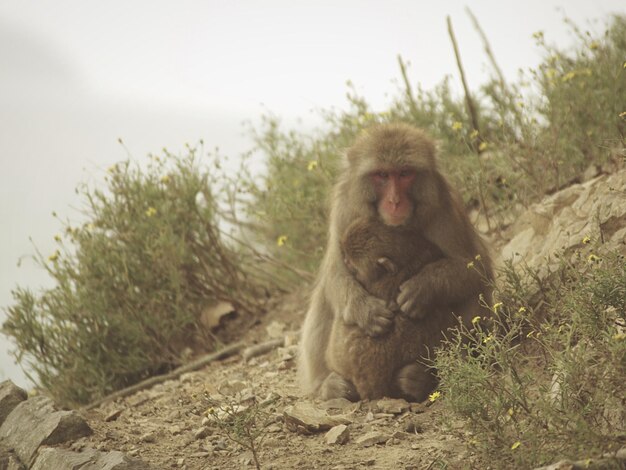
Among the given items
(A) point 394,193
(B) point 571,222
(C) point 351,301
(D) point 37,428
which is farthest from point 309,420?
(B) point 571,222

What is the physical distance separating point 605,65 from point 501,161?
4.04ft

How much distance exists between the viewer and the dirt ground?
430 centimetres

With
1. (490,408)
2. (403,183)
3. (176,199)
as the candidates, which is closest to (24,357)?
(176,199)

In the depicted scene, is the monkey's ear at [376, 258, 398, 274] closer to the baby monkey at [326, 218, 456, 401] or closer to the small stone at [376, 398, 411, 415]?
the baby monkey at [326, 218, 456, 401]

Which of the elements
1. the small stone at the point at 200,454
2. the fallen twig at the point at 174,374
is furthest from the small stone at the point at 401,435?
the fallen twig at the point at 174,374

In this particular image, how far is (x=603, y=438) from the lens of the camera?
3479 mm

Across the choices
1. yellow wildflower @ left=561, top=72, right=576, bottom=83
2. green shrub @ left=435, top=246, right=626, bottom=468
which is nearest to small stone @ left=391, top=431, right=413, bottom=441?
green shrub @ left=435, top=246, right=626, bottom=468

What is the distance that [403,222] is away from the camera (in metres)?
5.16

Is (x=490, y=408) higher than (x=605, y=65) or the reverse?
the reverse

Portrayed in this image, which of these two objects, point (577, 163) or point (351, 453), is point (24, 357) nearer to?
point (351, 453)

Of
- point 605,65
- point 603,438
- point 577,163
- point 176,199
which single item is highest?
point 176,199

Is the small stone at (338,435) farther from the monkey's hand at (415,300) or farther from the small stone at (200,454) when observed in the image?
the monkey's hand at (415,300)

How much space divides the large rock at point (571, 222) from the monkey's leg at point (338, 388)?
1.25m

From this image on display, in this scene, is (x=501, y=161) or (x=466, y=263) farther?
(x=501, y=161)
